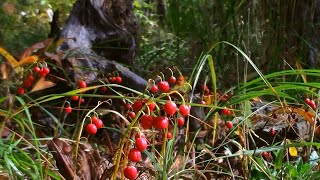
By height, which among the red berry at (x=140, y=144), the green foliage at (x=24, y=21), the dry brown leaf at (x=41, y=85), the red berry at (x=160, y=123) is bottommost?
the green foliage at (x=24, y=21)

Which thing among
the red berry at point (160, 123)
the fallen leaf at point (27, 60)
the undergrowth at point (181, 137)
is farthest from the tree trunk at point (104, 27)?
the red berry at point (160, 123)

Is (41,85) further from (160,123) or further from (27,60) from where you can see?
(160,123)

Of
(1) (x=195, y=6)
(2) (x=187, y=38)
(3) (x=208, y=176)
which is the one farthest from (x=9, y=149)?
(1) (x=195, y=6)

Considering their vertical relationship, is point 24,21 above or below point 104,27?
below

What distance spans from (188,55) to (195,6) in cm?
90

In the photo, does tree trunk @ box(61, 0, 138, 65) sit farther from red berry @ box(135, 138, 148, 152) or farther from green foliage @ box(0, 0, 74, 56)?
red berry @ box(135, 138, 148, 152)

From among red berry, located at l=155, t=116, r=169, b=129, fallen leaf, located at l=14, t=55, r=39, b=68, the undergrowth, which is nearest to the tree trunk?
the undergrowth

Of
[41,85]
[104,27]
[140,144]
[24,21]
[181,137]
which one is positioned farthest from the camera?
[24,21]

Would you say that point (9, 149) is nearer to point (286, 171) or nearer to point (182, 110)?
point (182, 110)

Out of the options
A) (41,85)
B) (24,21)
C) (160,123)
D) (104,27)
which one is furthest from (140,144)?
(24,21)

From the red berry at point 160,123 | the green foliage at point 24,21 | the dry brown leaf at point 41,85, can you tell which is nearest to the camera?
the red berry at point 160,123

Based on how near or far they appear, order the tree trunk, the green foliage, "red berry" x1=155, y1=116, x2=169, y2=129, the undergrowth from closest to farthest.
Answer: "red berry" x1=155, y1=116, x2=169, y2=129, the undergrowth, the tree trunk, the green foliage

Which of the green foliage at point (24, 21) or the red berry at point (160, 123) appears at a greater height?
the red berry at point (160, 123)

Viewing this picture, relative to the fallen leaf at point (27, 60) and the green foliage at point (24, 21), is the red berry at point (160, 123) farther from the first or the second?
the green foliage at point (24, 21)
